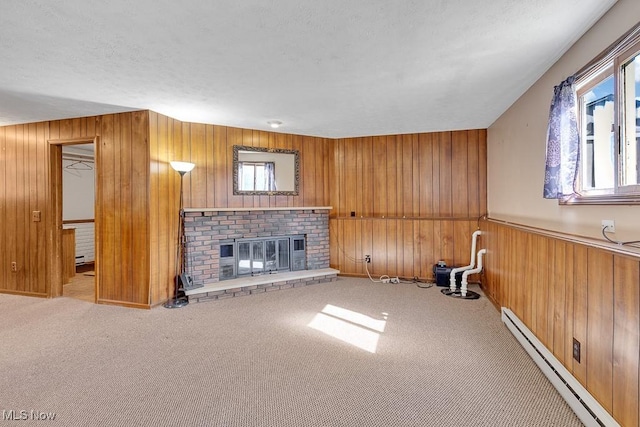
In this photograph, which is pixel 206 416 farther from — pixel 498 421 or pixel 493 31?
pixel 493 31

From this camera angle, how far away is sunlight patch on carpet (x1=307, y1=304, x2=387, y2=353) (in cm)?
266

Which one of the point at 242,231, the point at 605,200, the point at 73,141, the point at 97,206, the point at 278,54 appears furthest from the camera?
the point at 242,231

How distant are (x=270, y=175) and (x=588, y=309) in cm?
380

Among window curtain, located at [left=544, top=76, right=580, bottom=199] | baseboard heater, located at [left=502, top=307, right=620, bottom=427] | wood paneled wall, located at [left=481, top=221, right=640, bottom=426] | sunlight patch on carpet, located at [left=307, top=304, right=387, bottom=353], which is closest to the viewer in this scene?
wood paneled wall, located at [left=481, top=221, right=640, bottom=426]

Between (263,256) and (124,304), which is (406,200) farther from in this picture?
(124,304)

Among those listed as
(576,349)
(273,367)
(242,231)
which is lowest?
(273,367)

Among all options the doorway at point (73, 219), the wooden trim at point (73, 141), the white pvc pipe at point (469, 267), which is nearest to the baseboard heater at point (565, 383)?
the white pvc pipe at point (469, 267)

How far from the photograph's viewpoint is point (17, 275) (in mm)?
4133

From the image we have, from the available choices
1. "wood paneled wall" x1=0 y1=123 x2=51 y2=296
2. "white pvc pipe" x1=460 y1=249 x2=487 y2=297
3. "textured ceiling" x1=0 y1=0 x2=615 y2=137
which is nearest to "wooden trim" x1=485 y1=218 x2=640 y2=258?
"textured ceiling" x1=0 y1=0 x2=615 y2=137

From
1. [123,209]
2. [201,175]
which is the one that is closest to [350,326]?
[201,175]

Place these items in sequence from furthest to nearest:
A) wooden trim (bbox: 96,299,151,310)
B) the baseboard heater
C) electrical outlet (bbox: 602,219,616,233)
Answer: wooden trim (bbox: 96,299,151,310), electrical outlet (bbox: 602,219,616,233), the baseboard heater

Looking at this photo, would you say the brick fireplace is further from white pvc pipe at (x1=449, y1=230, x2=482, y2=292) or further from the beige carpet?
white pvc pipe at (x1=449, y1=230, x2=482, y2=292)

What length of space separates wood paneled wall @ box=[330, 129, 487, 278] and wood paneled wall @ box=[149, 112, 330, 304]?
41cm

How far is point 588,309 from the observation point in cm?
170
